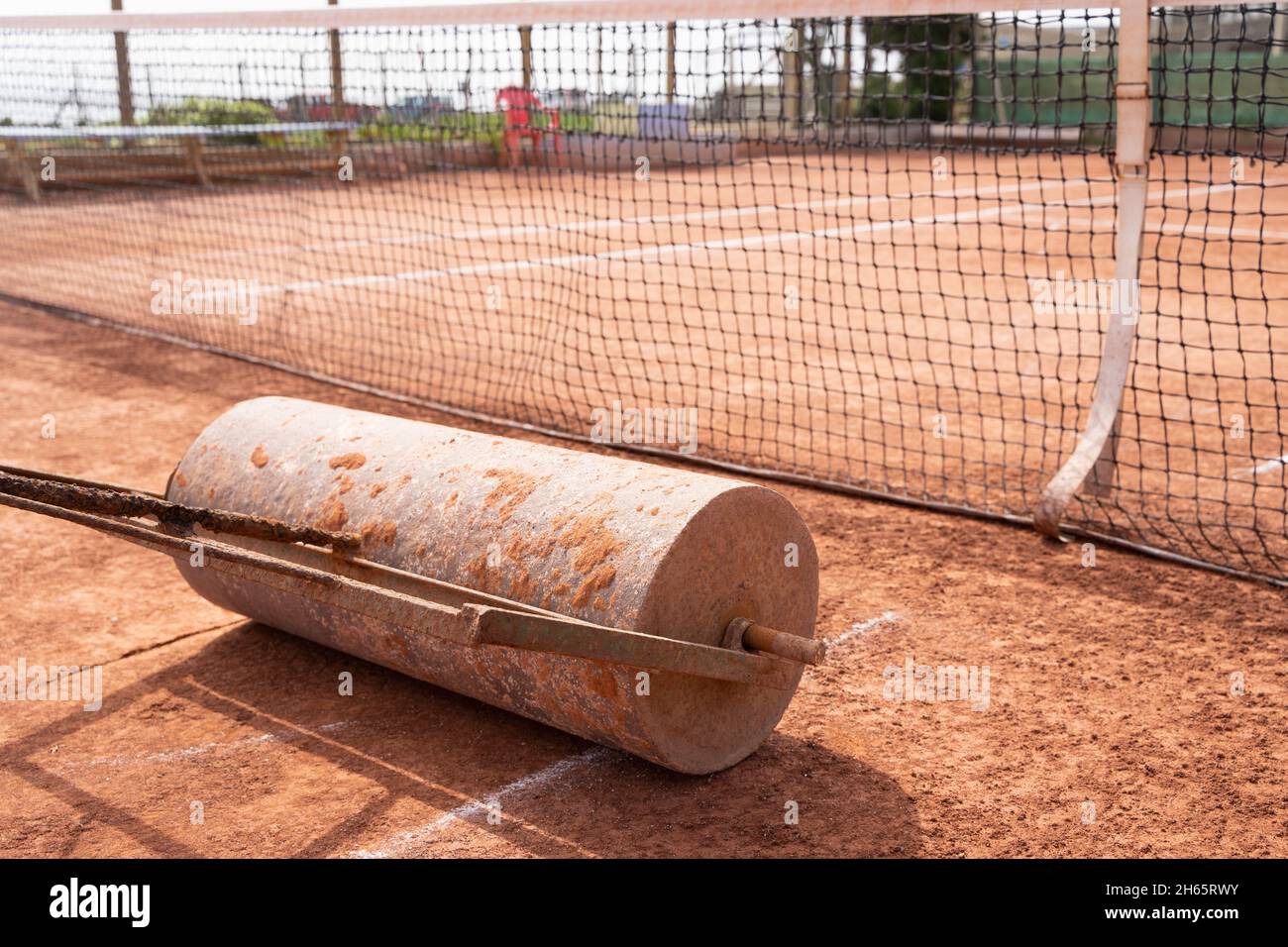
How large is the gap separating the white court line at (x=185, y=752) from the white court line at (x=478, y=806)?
0.64m

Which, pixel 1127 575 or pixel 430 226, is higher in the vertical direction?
pixel 430 226

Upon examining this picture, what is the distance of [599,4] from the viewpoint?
6.53 meters

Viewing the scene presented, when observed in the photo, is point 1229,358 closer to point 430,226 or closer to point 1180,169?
point 430,226

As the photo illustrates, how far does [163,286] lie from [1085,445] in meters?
9.33

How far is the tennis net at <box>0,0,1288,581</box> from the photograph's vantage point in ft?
20.2

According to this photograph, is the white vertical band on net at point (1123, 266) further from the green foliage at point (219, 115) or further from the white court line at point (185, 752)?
the green foliage at point (219, 115)

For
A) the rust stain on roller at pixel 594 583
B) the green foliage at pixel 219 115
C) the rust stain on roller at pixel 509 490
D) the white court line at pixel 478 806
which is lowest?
the white court line at pixel 478 806

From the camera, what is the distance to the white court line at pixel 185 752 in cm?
367

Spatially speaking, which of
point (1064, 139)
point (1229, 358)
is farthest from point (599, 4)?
point (1064, 139)

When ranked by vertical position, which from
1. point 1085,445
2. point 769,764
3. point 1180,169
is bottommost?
point 769,764

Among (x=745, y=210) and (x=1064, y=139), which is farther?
(x=1064, y=139)

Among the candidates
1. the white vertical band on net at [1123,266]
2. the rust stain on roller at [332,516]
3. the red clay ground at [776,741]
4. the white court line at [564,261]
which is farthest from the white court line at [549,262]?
the rust stain on roller at [332,516]

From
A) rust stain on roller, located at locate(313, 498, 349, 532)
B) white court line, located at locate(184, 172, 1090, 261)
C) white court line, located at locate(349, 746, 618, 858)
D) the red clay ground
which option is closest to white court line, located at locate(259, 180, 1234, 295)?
white court line, located at locate(184, 172, 1090, 261)

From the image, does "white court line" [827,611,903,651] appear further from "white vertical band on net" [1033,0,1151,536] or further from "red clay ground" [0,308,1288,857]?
"white vertical band on net" [1033,0,1151,536]
